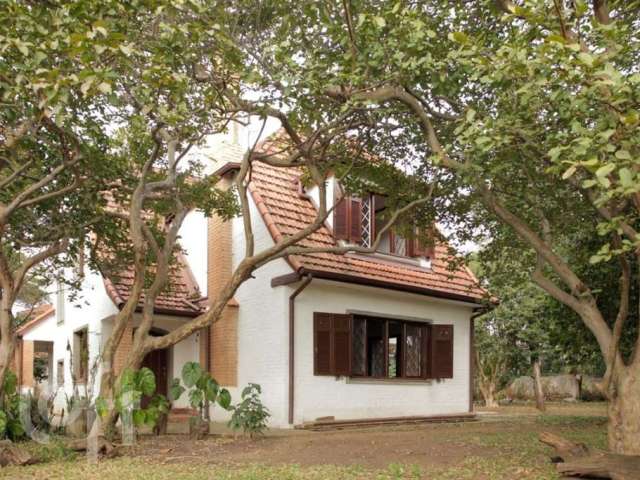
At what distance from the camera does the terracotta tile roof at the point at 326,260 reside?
14648 millimetres

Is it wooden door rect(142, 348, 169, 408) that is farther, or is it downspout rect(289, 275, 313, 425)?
wooden door rect(142, 348, 169, 408)

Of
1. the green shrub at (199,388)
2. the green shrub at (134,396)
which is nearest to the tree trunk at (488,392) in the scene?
the green shrub at (199,388)

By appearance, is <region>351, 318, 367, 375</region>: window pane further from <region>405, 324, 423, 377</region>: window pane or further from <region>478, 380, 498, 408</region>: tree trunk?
<region>478, 380, 498, 408</region>: tree trunk

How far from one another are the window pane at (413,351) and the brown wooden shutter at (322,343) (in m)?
2.85

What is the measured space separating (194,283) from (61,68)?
10.5m

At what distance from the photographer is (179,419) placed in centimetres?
1535

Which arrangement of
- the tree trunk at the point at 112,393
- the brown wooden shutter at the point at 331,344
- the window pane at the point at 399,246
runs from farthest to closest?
the window pane at the point at 399,246 < the brown wooden shutter at the point at 331,344 < the tree trunk at the point at 112,393

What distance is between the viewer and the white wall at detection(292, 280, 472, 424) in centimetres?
1438

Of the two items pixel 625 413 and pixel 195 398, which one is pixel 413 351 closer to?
pixel 195 398

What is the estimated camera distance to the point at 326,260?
583 inches

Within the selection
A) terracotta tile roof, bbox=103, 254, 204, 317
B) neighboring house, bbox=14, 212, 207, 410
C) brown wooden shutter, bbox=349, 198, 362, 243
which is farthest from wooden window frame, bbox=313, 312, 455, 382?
neighboring house, bbox=14, 212, 207, 410

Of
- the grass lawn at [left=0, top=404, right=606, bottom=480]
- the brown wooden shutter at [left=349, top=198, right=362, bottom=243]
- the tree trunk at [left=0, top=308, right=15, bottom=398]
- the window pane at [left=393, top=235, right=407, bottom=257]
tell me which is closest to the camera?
the grass lawn at [left=0, top=404, right=606, bottom=480]

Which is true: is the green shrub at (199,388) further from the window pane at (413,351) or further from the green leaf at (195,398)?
the window pane at (413,351)

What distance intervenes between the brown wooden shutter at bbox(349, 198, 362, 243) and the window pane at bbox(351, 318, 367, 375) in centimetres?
185
